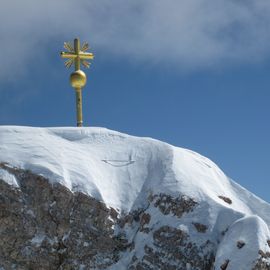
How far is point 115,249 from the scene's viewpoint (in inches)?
977

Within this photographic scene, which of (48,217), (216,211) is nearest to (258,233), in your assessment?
(216,211)

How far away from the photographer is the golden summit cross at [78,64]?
112 feet

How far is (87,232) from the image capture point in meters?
24.8

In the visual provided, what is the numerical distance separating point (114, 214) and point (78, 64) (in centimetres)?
1113

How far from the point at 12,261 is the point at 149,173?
23.1 feet

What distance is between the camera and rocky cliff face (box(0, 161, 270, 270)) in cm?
2388

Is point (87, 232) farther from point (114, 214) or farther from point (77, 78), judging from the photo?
point (77, 78)

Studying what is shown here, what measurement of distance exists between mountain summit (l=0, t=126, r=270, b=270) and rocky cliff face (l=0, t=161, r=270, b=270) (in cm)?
3

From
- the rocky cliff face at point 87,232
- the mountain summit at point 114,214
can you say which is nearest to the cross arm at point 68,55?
the mountain summit at point 114,214

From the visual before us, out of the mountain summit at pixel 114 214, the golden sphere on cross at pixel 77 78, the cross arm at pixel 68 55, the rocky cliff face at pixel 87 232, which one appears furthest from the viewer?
the cross arm at pixel 68 55

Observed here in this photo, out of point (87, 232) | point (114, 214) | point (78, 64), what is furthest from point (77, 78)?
point (87, 232)

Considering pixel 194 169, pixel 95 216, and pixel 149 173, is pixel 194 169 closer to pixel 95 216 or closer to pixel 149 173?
pixel 149 173

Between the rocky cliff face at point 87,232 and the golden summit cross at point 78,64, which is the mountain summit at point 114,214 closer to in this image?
the rocky cliff face at point 87,232

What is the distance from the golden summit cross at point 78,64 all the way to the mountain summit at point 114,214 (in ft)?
19.8
